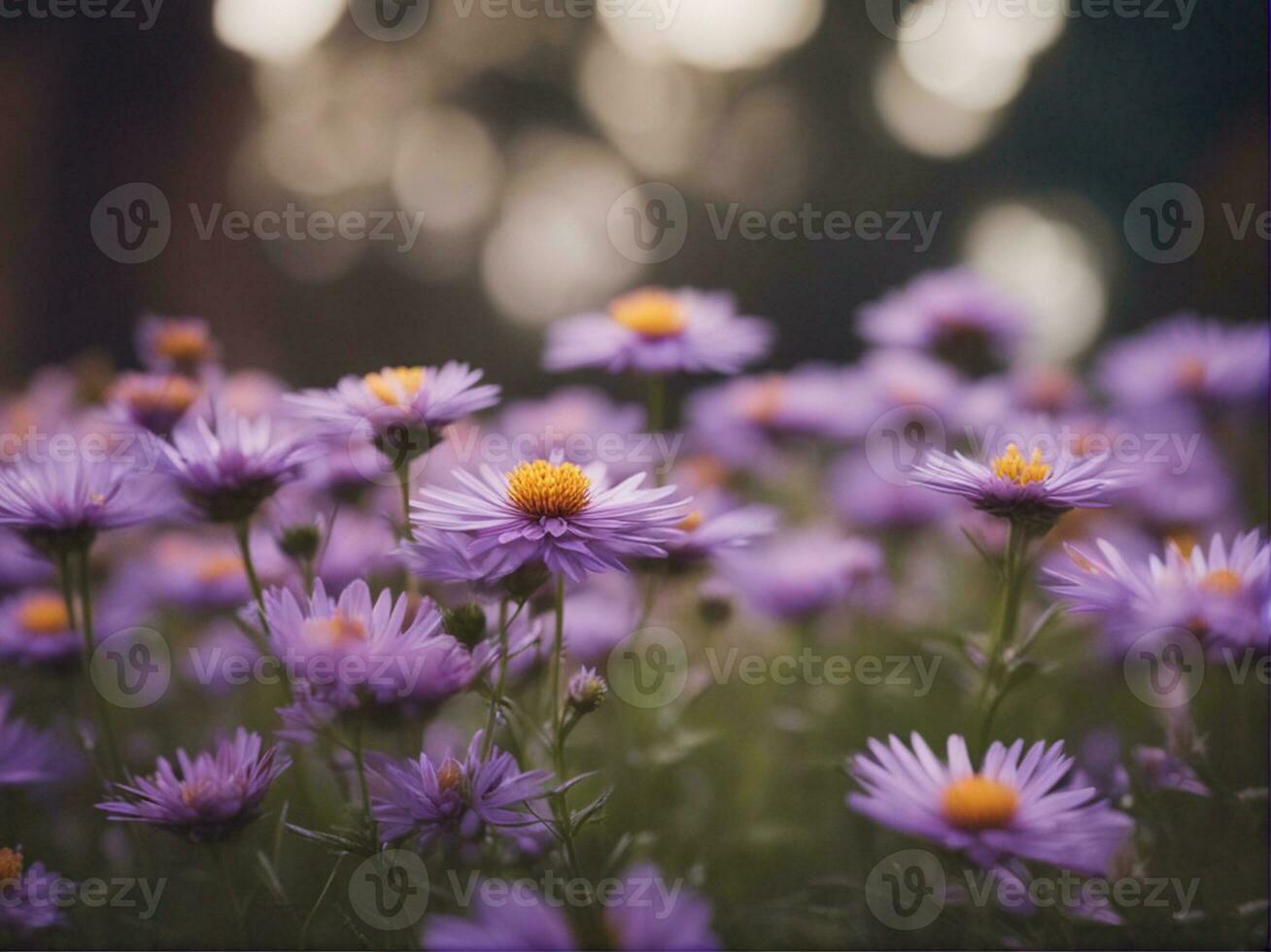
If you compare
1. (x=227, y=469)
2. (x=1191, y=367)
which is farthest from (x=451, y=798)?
(x=1191, y=367)

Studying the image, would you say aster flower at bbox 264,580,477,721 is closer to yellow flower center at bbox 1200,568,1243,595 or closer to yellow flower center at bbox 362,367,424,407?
yellow flower center at bbox 362,367,424,407

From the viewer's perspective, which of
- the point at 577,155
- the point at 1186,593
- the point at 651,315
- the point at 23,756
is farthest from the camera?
the point at 577,155

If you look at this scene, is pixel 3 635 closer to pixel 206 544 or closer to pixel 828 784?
pixel 206 544

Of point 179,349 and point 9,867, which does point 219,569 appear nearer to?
point 179,349

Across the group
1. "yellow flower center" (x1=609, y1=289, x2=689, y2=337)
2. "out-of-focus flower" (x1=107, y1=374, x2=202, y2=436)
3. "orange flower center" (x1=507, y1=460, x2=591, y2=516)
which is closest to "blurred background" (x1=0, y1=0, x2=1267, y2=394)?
"yellow flower center" (x1=609, y1=289, x2=689, y2=337)

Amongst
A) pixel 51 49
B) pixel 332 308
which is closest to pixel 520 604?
pixel 51 49

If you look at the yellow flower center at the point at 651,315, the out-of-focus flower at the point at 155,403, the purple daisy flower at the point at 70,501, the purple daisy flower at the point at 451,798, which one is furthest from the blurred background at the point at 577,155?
the purple daisy flower at the point at 451,798
